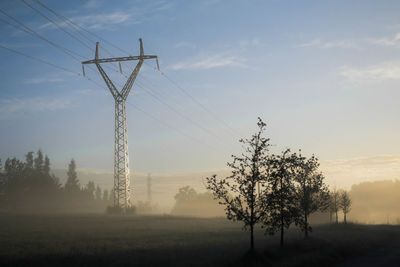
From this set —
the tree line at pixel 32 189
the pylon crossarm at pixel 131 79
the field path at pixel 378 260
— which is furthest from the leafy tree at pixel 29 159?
the field path at pixel 378 260

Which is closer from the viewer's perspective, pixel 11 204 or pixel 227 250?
pixel 227 250

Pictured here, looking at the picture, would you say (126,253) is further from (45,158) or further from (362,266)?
(45,158)

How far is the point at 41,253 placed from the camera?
28.5 metres

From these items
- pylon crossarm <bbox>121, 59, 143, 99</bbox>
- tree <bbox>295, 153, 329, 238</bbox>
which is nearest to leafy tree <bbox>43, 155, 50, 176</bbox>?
pylon crossarm <bbox>121, 59, 143, 99</bbox>

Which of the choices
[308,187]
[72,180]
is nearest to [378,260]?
[308,187]

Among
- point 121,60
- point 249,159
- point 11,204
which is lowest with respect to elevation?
point 11,204

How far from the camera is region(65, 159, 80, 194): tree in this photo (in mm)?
151375

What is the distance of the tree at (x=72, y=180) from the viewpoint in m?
151

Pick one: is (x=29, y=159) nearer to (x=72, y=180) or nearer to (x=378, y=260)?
(x=72, y=180)

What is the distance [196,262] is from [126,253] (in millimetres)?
7428

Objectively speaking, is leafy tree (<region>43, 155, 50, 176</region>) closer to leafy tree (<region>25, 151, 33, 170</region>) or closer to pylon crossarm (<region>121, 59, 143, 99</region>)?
leafy tree (<region>25, 151, 33, 170</region>)

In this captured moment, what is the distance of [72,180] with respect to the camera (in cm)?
15438

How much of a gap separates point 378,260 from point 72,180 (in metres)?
147

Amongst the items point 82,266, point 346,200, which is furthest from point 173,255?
point 346,200
